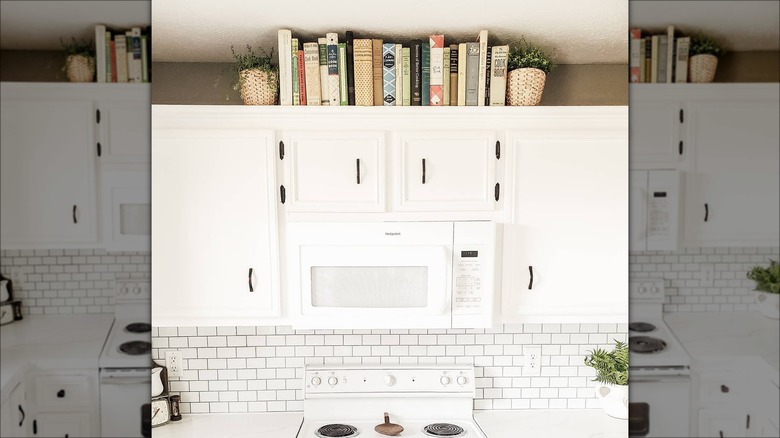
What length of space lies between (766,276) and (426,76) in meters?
1.92

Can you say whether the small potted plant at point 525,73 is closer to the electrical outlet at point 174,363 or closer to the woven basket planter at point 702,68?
the electrical outlet at point 174,363

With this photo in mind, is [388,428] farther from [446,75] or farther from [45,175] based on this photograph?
[45,175]

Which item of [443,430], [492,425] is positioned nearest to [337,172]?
[443,430]

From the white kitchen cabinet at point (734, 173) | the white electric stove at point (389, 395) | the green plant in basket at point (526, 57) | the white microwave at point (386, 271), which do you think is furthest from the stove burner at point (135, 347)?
the white electric stove at point (389, 395)

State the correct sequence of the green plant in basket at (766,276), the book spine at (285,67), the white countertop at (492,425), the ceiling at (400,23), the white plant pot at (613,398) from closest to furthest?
the green plant in basket at (766,276) → the ceiling at (400,23) → the book spine at (285,67) → the white countertop at (492,425) → the white plant pot at (613,398)

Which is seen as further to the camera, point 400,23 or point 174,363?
point 174,363

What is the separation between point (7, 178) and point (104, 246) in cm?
2

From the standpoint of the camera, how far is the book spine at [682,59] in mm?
110

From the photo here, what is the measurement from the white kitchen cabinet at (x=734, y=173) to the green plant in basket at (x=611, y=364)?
2158mm

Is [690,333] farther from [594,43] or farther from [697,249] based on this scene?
[594,43]

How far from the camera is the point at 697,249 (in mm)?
105

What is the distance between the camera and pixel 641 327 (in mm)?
123

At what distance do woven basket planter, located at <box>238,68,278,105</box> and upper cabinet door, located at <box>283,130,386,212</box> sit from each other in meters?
0.17

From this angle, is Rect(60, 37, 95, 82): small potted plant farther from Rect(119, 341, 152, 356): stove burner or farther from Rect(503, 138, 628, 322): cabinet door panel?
Rect(503, 138, 628, 322): cabinet door panel
